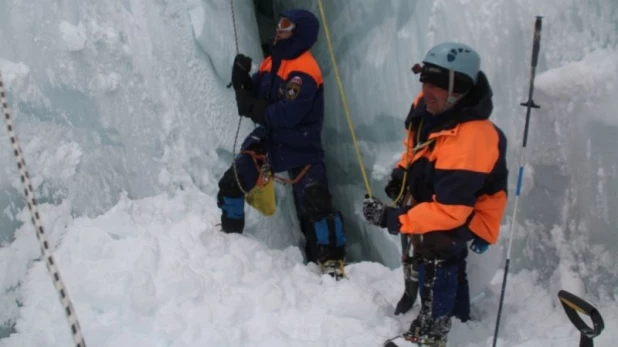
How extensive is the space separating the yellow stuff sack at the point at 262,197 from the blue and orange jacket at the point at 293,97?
160 millimetres

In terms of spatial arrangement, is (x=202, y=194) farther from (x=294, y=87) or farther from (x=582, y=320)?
(x=582, y=320)

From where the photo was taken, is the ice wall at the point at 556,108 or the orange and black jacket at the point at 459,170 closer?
the orange and black jacket at the point at 459,170

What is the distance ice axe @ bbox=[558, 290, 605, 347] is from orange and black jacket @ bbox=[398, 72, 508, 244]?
52 centimetres

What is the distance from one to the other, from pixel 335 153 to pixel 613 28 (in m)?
2.65

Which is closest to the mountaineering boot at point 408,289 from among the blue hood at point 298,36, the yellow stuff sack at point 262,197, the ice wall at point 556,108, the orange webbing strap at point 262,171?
the ice wall at point 556,108

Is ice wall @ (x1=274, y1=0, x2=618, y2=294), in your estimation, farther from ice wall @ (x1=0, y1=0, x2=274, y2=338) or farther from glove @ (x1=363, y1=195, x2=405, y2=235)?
ice wall @ (x1=0, y1=0, x2=274, y2=338)

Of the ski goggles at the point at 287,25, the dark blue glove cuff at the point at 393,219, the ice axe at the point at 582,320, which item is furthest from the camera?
the ski goggles at the point at 287,25

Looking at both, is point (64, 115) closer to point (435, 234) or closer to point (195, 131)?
point (195, 131)

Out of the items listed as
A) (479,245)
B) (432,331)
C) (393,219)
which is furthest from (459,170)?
(432,331)

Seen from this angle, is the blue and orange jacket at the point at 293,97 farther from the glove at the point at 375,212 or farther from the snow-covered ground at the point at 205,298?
the glove at the point at 375,212

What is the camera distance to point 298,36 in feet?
9.71

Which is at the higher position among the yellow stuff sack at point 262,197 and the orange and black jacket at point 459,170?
the orange and black jacket at point 459,170

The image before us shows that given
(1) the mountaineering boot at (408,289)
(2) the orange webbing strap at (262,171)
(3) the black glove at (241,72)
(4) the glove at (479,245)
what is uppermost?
(3) the black glove at (241,72)

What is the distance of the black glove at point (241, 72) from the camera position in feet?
10.0
